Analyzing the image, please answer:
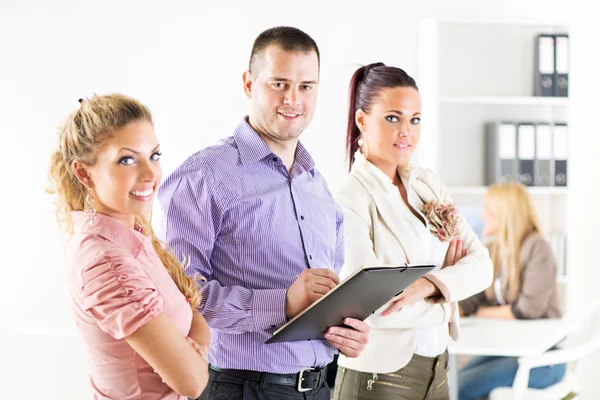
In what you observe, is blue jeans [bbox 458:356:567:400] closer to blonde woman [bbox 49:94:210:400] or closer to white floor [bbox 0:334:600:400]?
white floor [bbox 0:334:600:400]

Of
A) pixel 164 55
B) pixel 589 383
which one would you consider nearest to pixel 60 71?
pixel 164 55

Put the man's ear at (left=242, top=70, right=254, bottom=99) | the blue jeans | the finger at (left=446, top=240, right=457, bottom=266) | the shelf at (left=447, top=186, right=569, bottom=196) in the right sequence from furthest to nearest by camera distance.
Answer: the shelf at (left=447, top=186, right=569, bottom=196)
the blue jeans
the finger at (left=446, top=240, right=457, bottom=266)
the man's ear at (left=242, top=70, right=254, bottom=99)

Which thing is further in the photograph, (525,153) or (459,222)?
(525,153)

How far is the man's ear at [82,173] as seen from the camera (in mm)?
1510

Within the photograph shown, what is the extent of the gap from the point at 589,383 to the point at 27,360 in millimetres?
3662

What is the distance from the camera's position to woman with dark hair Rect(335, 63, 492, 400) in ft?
7.38

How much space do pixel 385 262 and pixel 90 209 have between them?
1048 millimetres

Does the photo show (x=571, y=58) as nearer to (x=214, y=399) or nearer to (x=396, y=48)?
(x=396, y=48)

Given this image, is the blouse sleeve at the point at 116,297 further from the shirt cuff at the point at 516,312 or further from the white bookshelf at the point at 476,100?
the white bookshelf at the point at 476,100

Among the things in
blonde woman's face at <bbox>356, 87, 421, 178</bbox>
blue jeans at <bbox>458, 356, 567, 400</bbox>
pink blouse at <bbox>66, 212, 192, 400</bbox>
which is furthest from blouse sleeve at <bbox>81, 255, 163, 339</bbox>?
blue jeans at <bbox>458, 356, 567, 400</bbox>

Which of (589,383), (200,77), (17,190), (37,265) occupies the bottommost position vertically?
(589,383)

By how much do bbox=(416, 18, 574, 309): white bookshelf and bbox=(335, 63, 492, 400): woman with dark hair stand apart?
202 cm

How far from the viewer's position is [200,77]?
483cm

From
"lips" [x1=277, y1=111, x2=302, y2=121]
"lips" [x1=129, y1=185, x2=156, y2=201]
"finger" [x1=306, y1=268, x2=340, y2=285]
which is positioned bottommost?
"finger" [x1=306, y1=268, x2=340, y2=285]
